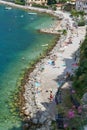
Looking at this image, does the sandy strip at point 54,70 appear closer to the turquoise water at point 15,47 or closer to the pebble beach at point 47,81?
the pebble beach at point 47,81

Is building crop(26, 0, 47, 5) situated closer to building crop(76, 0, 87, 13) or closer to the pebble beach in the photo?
building crop(76, 0, 87, 13)

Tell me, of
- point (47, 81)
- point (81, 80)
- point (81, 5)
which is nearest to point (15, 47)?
point (47, 81)

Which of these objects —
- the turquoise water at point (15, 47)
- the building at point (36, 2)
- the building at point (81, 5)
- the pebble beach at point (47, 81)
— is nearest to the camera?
the pebble beach at point (47, 81)

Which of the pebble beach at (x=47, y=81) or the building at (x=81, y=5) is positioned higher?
the building at (x=81, y=5)

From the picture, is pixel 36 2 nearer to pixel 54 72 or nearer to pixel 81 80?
pixel 54 72

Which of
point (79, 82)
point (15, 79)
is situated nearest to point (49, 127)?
point (79, 82)

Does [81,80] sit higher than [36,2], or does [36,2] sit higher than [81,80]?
[81,80]

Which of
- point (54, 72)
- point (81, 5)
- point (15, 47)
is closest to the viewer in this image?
point (54, 72)

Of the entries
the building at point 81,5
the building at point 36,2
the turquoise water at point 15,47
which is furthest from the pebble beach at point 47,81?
the building at point 36,2
